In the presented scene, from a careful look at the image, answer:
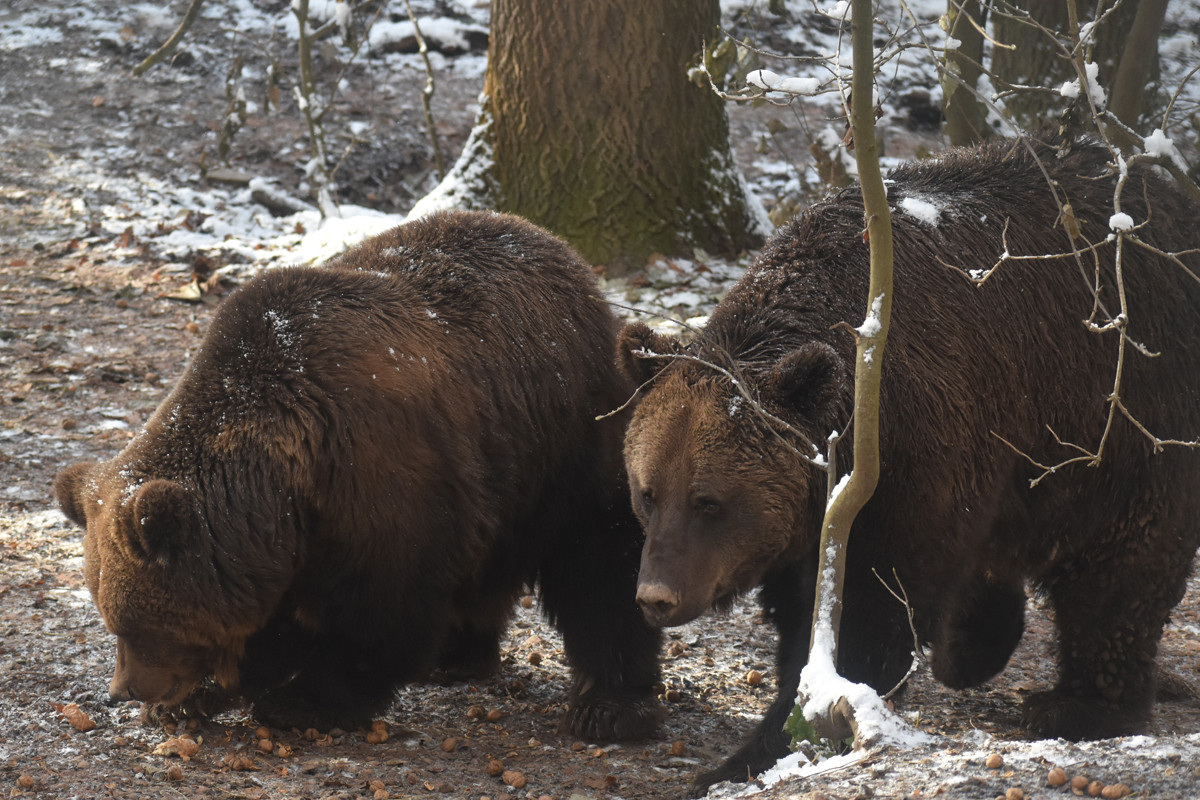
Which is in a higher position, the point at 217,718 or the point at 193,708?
the point at 193,708

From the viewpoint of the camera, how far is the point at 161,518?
491 cm

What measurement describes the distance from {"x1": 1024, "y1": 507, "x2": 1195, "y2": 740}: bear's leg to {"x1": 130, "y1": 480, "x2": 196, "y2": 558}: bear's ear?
3951 mm

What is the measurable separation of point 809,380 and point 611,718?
2042mm

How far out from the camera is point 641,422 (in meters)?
5.04

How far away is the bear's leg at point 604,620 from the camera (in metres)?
5.88

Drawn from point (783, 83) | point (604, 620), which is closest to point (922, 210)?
point (783, 83)

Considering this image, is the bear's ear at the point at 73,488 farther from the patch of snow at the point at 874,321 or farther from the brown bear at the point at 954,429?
the patch of snow at the point at 874,321

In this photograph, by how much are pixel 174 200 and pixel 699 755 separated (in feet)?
29.8

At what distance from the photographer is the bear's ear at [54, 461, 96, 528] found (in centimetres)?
543

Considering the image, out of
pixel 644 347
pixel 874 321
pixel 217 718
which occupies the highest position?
pixel 874 321

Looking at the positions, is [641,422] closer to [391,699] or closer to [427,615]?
[427,615]

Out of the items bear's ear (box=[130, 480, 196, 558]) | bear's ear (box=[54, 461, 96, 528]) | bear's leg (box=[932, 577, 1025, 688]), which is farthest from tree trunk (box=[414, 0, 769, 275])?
bear's ear (box=[130, 480, 196, 558])

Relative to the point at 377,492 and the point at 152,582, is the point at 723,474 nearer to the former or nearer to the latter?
the point at 377,492

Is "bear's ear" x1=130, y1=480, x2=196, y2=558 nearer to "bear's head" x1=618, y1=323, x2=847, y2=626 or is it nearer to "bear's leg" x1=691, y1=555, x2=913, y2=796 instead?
"bear's head" x1=618, y1=323, x2=847, y2=626
